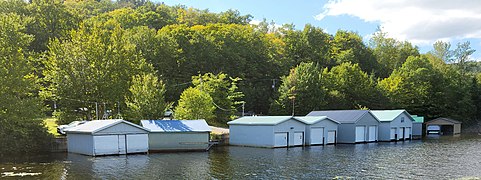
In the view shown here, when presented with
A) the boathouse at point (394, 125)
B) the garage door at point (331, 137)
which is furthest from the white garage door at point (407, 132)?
the garage door at point (331, 137)

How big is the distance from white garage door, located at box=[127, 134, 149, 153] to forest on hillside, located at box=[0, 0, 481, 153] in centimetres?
833

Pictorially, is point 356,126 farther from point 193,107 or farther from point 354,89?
point 354,89

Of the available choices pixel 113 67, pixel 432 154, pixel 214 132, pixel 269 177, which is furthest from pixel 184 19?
pixel 269 177

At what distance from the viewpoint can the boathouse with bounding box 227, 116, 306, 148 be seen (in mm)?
43875

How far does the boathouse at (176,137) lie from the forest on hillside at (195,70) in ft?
21.0

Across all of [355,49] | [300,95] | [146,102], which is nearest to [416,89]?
[355,49]

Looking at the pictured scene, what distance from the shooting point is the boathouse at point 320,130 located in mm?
47406

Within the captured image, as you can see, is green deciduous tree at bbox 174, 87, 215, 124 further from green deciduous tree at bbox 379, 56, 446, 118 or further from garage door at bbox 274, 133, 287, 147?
green deciduous tree at bbox 379, 56, 446, 118

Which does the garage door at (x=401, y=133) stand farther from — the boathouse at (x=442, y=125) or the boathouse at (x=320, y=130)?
the boathouse at (x=442, y=125)

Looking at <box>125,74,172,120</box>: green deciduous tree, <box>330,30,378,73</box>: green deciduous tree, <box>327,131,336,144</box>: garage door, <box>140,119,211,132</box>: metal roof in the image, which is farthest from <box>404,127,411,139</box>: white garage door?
<box>330,30,378,73</box>: green deciduous tree

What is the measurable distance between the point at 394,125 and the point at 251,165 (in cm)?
3302

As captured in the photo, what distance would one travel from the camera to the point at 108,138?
36000mm

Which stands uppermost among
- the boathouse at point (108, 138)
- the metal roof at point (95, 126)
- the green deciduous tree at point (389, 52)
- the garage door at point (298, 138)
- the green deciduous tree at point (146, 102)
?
the green deciduous tree at point (389, 52)

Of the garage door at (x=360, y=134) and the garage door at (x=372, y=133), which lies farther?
the garage door at (x=372, y=133)
